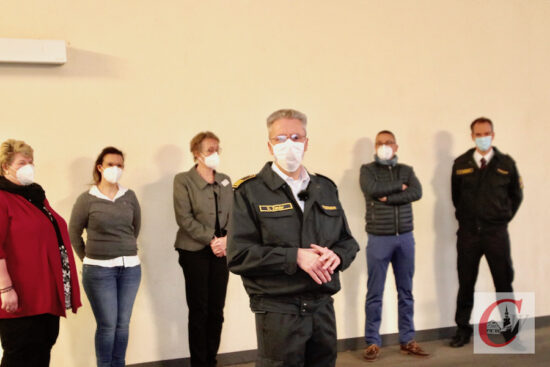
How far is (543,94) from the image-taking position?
5043mm

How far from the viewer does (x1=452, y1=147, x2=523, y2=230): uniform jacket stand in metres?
4.17

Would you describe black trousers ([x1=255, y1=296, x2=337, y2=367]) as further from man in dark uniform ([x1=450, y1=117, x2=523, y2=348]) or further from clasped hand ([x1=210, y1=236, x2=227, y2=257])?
man in dark uniform ([x1=450, y1=117, x2=523, y2=348])

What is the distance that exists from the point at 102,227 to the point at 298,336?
5.85ft

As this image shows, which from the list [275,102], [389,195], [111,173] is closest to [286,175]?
[111,173]

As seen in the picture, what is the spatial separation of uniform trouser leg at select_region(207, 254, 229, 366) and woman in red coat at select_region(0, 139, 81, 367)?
1.08 m

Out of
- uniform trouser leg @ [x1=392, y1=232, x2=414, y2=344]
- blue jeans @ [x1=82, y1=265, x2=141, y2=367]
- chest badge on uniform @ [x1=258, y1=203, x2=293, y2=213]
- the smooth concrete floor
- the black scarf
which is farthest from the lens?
uniform trouser leg @ [x1=392, y1=232, x2=414, y2=344]

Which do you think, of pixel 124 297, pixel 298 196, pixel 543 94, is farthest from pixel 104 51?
pixel 543 94

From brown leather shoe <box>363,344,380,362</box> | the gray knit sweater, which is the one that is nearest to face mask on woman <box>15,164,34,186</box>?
the gray knit sweater

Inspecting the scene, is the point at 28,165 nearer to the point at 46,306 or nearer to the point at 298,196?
the point at 46,306

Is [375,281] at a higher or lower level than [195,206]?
lower

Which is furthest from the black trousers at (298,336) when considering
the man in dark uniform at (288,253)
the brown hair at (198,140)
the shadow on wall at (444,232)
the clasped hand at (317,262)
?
the shadow on wall at (444,232)

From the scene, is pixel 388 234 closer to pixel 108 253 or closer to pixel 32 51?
pixel 108 253

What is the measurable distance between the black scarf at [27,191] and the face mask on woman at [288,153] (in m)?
1.37

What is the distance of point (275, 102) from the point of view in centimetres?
→ 425
